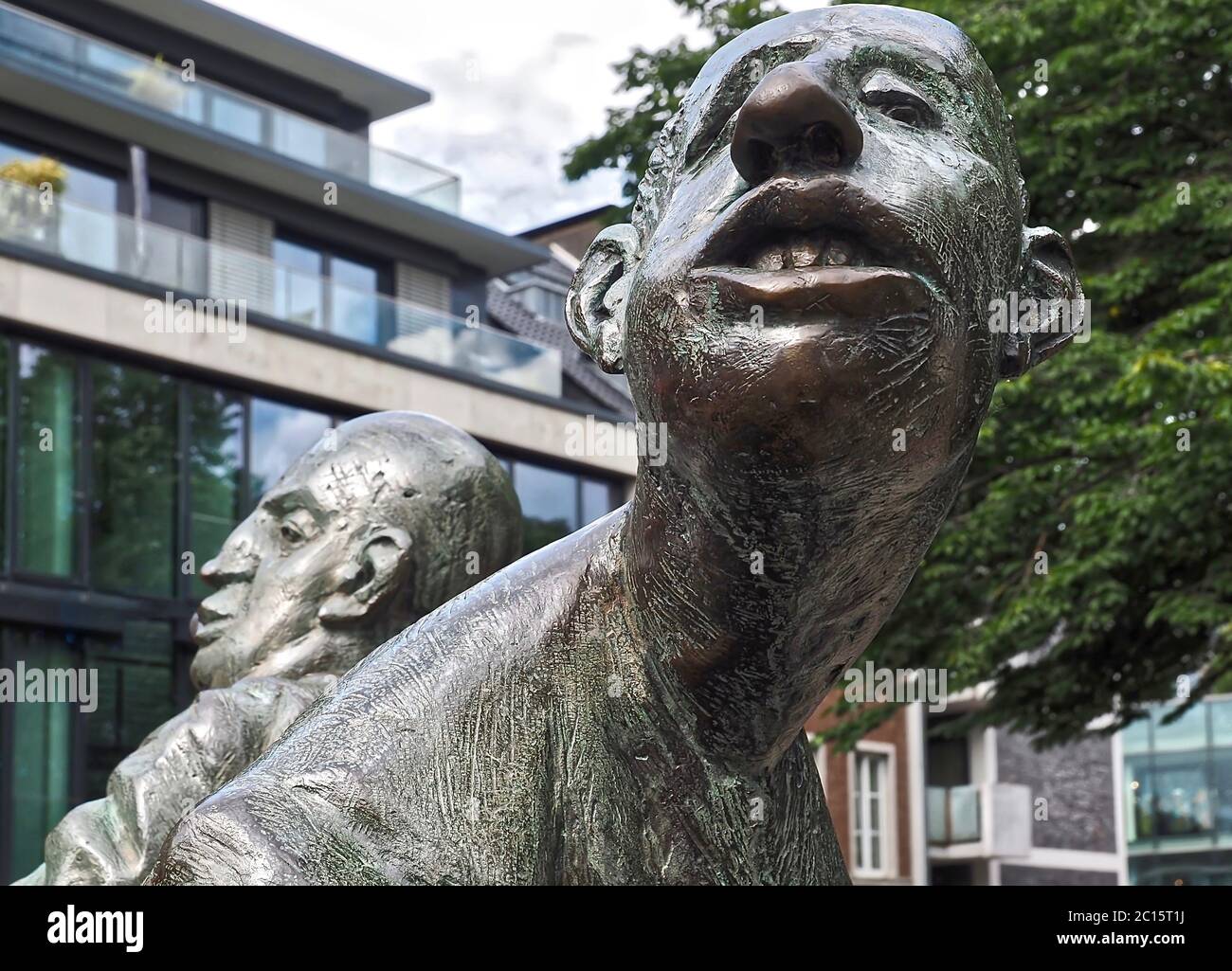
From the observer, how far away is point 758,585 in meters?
2.06

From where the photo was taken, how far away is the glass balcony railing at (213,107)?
22.4 meters

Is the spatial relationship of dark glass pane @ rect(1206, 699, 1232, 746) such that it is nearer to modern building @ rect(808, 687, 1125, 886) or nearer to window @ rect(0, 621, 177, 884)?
modern building @ rect(808, 687, 1125, 886)

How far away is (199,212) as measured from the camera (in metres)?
24.8

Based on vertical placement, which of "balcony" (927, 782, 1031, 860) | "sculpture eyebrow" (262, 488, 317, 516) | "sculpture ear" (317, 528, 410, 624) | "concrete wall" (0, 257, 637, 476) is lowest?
"balcony" (927, 782, 1031, 860)

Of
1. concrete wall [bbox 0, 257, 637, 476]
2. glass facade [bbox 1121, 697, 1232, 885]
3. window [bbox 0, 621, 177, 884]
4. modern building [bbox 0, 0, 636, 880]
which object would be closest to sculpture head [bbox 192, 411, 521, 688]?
modern building [bbox 0, 0, 636, 880]

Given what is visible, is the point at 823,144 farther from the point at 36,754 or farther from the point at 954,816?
the point at 954,816

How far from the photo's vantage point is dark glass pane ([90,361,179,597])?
21172mm

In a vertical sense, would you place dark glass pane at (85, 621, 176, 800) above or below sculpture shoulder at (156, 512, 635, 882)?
above

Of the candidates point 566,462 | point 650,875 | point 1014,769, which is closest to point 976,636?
point 650,875

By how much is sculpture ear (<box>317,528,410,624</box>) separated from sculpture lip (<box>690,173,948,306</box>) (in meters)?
1.50

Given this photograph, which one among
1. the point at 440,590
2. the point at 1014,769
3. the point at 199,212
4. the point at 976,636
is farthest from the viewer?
the point at 1014,769
